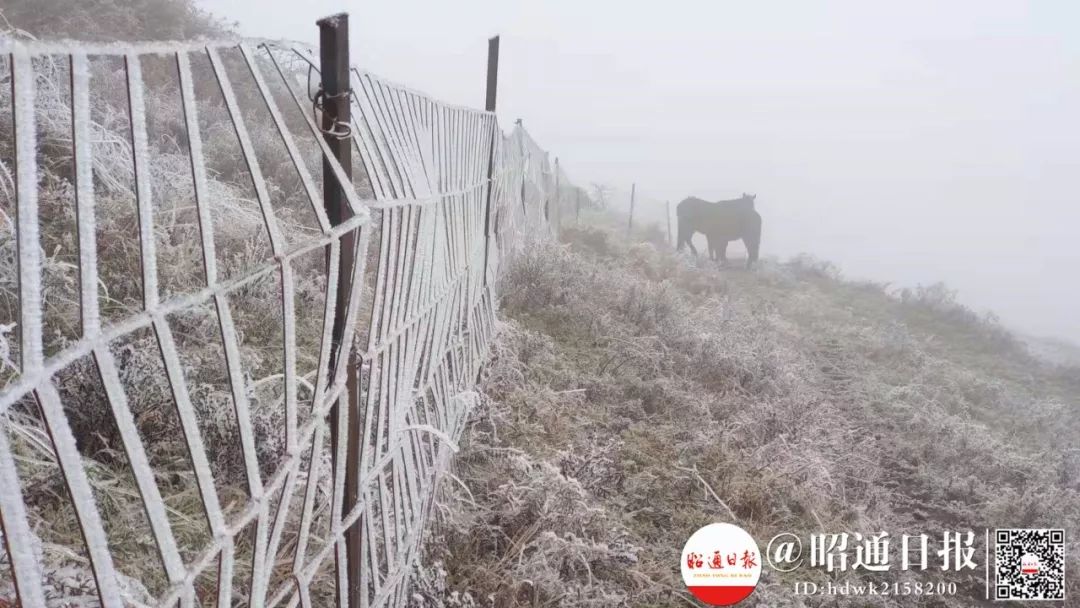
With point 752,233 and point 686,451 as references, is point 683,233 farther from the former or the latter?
point 686,451

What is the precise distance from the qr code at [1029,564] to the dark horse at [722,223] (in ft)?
36.4

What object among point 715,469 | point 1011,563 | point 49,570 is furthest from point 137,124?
point 1011,563

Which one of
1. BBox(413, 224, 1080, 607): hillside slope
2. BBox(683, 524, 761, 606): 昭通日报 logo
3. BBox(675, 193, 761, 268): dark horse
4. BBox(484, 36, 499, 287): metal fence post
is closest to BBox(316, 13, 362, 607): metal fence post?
BBox(413, 224, 1080, 607): hillside slope

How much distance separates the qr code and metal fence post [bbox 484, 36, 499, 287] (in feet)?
11.5

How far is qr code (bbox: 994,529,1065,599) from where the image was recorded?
3.66 m

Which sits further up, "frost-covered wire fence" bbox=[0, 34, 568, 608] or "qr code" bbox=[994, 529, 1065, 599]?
"frost-covered wire fence" bbox=[0, 34, 568, 608]

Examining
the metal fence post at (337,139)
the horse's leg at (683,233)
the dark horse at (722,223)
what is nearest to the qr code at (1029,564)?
the metal fence post at (337,139)

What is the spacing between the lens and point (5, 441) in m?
0.57

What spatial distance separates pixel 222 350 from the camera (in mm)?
2686

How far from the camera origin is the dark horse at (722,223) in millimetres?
15016

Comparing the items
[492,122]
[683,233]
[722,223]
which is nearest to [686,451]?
[492,122]

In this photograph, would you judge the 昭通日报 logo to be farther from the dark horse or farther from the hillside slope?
the dark horse

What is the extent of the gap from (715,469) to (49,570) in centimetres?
A: 329

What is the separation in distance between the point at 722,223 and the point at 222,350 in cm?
1412
